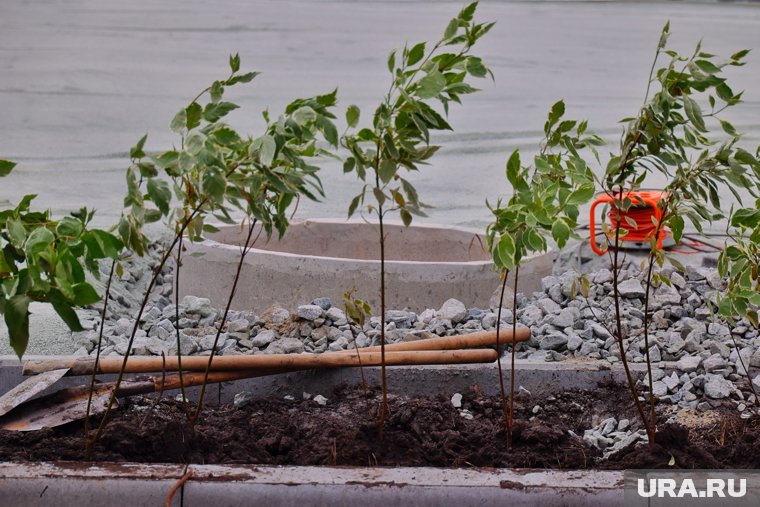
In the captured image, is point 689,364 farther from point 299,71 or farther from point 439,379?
point 299,71

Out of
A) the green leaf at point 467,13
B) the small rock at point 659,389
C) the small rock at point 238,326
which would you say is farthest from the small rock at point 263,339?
the green leaf at point 467,13

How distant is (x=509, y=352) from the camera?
4.14 m

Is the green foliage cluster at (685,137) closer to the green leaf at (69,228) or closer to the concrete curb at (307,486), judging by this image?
the concrete curb at (307,486)

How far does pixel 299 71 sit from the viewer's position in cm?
1270

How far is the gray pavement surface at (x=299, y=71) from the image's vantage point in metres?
8.52

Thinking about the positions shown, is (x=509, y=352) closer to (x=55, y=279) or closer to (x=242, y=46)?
(x=55, y=279)

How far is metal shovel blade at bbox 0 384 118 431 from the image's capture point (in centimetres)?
304

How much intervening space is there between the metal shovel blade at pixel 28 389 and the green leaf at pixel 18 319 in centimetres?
80

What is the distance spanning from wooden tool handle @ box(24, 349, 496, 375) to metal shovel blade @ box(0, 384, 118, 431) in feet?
0.32

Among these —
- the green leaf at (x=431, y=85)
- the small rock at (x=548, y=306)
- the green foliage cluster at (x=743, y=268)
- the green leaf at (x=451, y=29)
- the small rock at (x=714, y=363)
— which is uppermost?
the green leaf at (x=451, y=29)

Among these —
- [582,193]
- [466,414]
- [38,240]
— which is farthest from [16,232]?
[466,414]

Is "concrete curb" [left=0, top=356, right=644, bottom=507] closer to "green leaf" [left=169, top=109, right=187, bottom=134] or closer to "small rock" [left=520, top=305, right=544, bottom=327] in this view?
"green leaf" [left=169, top=109, right=187, bottom=134]

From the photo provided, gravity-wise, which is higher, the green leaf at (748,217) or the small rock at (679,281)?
the green leaf at (748,217)

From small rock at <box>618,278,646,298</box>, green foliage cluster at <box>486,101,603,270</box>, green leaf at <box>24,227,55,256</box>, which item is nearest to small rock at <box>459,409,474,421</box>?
green foliage cluster at <box>486,101,603,270</box>
